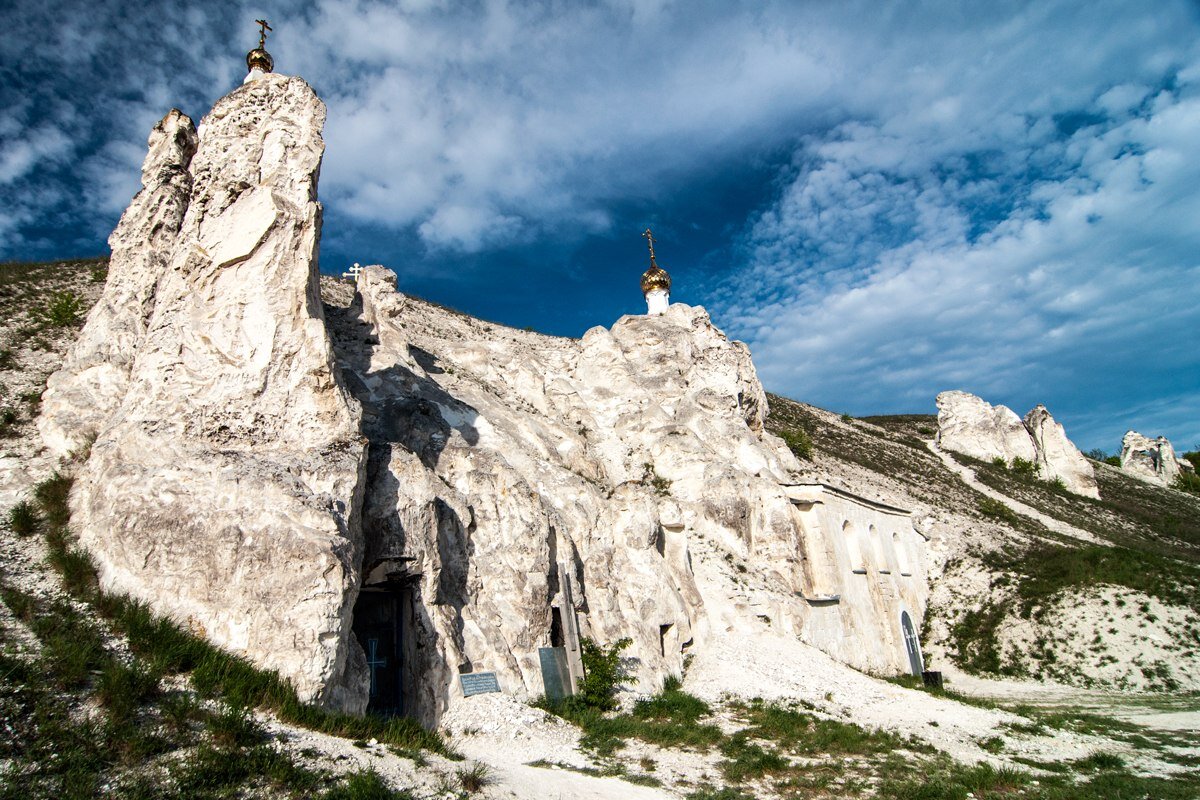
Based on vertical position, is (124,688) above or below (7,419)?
below

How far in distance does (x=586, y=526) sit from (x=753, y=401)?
16315 mm

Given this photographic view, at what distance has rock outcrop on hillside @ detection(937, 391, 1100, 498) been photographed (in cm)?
5834

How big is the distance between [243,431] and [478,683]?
5560mm

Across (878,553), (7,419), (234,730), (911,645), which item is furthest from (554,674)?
(911,645)

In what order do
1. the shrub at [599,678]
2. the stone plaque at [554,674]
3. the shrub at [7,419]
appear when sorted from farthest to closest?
1. the shrub at [599,678]
2. the stone plaque at [554,674]
3. the shrub at [7,419]

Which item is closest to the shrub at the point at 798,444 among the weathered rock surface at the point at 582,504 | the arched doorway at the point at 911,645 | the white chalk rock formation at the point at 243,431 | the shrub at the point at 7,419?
the weathered rock surface at the point at 582,504

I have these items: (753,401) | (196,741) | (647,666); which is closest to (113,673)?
(196,741)

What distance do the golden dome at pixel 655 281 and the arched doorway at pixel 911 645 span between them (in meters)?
17.2

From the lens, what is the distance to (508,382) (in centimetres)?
2455

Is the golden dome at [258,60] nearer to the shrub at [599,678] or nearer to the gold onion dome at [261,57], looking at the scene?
the gold onion dome at [261,57]

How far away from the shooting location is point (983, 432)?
202 feet

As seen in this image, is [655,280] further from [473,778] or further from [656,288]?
[473,778]

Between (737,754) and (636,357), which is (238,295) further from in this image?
(636,357)

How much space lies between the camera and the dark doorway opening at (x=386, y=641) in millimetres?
11750
